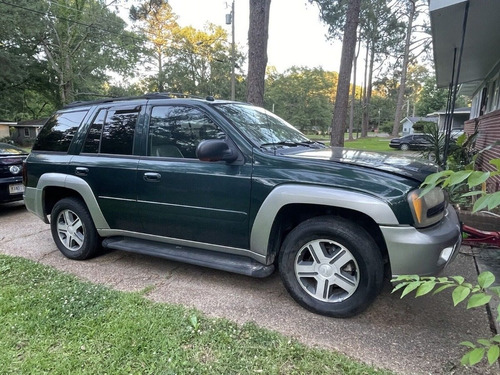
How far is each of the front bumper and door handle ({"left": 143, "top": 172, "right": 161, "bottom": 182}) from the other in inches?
80.8

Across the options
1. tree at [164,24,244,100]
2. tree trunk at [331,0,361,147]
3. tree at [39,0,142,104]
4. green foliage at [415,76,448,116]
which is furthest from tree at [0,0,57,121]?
green foliage at [415,76,448,116]

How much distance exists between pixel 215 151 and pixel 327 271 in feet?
4.39

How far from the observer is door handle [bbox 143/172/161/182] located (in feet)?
10.5

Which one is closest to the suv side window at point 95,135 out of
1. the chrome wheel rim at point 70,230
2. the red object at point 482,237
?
the chrome wheel rim at point 70,230

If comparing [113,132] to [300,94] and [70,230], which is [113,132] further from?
[300,94]

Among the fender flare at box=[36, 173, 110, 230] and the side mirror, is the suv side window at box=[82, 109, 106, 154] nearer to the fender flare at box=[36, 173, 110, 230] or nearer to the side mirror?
the fender flare at box=[36, 173, 110, 230]

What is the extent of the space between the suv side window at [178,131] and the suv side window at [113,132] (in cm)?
27

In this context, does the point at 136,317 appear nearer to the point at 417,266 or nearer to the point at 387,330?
the point at 387,330

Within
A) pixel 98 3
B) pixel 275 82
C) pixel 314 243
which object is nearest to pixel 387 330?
pixel 314 243

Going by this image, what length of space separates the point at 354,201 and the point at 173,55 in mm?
39035

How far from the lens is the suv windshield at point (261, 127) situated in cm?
310

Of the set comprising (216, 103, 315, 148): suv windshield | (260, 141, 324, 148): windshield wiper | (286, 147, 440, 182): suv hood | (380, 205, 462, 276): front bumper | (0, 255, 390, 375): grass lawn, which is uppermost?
(216, 103, 315, 148): suv windshield

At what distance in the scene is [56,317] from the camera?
8.70ft

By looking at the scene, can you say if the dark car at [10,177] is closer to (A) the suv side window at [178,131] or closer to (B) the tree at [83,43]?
(A) the suv side window at [178,131]
